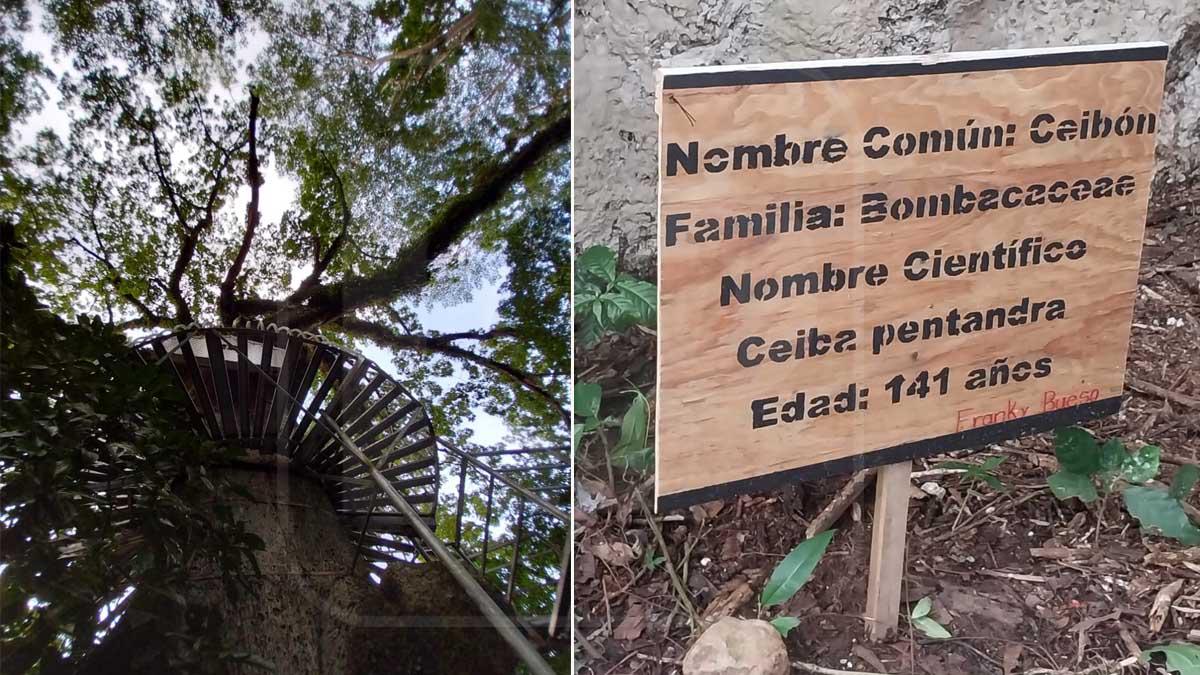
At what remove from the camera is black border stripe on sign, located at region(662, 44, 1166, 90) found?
1062 millimetres

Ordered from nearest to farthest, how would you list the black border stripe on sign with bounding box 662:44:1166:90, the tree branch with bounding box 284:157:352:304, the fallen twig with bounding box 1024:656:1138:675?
the black border stripe on sign with bounding box 662:44:1166:90 < the tree branch with bounding box 284:157:352:304 < the fallen twig with bounding box 1024:656:1138:675

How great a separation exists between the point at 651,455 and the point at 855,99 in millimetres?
604

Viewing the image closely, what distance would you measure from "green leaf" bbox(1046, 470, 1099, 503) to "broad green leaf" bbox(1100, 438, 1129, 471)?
4 centimetres

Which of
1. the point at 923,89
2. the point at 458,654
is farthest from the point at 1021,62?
the point at 458,654

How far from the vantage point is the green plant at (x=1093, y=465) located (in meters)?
1.42

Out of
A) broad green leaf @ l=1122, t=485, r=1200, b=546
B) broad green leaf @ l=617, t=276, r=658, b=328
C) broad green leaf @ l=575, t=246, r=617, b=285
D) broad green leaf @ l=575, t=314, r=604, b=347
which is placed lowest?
broad green leaf @ l=1122, t=485, r=1200, b=546

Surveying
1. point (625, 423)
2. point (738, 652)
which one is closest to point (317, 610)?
point (625, 423)

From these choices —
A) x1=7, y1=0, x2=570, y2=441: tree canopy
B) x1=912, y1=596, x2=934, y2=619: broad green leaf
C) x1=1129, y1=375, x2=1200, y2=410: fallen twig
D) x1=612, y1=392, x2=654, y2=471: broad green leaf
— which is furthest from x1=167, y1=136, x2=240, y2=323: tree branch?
x1=1129, y1=375, x2=1200, y2=410: fallen twig

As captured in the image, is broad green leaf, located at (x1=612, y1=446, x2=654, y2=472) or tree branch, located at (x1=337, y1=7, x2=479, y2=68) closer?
tree branch, located at (x1=337, y1=7, x2=479, y2=68)

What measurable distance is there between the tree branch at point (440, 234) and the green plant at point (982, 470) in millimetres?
891

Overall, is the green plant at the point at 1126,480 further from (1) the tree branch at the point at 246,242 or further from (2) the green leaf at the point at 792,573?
(1) the tree branch at the point at 246,242

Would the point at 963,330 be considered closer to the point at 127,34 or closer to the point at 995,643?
the point at 995,643

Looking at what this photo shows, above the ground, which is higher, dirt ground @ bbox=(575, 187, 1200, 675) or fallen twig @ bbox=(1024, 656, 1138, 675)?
dirt ground @ bbox=(575, 187, 1200, 675)

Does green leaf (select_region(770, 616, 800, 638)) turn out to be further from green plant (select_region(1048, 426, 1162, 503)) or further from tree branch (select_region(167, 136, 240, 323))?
tree branch (select_region(167, 136, 240, 323))
